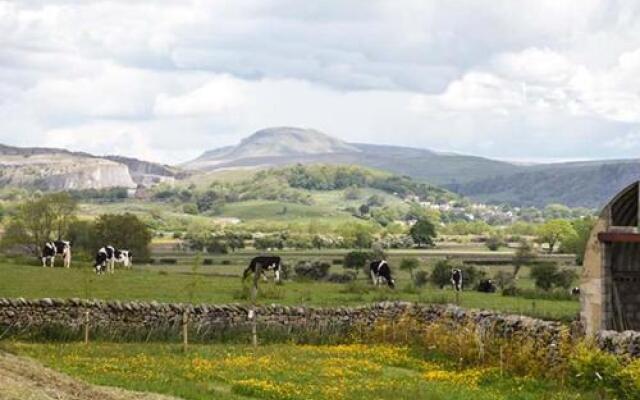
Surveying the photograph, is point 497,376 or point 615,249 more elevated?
point 615,249

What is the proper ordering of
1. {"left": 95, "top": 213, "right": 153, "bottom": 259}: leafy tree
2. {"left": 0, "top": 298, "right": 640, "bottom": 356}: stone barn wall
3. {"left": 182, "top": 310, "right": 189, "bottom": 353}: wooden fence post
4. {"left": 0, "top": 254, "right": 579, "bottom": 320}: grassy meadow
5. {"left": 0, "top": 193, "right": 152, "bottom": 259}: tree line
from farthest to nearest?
{"left": 0, "top": 193, "right": 152, "bottom": 259}: tree line, {"left": 95, "top": 213, "right": 153, "bottom": 259}: leafy tree, {"left": 0, "top": 254, "right": 579, "bottom": 320}: grassy meadow, {"left": 0, "top": 298, "right": 640, "bottom": 356}: stone barn wall, {"left": 182, "top": 310, "right": 189, "bottom": 353}: wooden fence post

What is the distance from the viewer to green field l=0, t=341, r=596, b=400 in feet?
83.2

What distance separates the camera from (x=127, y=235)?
9219 centimetres

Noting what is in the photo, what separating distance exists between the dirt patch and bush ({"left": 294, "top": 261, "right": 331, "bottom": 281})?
50876 millimetres

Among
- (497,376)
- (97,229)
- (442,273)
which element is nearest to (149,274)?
(442,273)

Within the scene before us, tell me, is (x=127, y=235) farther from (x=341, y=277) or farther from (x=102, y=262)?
(x=102, y=262)

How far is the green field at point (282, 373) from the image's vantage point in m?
25.4

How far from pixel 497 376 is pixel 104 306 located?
15.8m

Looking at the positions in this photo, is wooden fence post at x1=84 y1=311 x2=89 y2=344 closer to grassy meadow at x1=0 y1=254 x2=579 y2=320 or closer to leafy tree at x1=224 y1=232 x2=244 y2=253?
grassy meadow at x1=0 y1=254 x2=579 y2=320

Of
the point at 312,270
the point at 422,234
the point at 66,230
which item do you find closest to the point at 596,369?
the point at 312,270

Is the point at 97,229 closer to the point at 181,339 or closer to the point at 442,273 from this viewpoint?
the point at 442,273

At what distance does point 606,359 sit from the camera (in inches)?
984

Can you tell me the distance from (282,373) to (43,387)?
31.6ft

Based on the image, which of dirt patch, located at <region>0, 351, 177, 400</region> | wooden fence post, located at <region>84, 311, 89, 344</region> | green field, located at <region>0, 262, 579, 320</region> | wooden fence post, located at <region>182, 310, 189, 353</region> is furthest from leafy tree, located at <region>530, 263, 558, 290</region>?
dirt patch, located at <region>0, 351, 177, 400</region>
